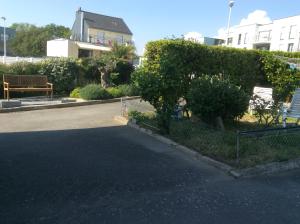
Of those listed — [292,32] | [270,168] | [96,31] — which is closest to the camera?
[270,168]

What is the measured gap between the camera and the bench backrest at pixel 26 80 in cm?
1264

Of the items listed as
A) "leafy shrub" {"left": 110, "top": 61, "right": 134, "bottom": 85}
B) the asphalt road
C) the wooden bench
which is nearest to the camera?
the asphalt road

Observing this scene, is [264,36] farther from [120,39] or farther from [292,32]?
[120,39]

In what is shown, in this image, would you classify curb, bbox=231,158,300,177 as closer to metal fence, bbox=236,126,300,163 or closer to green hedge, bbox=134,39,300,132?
metal fence, bbox=236,126,300,163

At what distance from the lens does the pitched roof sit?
187 ft

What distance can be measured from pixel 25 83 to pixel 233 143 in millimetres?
9932

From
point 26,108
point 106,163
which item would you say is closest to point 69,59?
point 26,108

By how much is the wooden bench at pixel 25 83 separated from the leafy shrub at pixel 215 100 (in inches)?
297

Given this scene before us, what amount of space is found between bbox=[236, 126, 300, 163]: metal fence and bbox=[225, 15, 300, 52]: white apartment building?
54842 mm

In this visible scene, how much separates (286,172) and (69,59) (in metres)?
12.8

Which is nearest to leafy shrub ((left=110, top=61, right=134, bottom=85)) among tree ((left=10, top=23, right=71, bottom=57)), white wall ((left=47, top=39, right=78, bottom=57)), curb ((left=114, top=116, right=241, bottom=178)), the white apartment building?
curb ((left=114, top=116, right=241, bottom=178))

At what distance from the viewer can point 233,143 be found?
6570 millimetres

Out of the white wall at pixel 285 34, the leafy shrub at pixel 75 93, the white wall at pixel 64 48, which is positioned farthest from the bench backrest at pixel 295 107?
the white wall at pixel 285 34

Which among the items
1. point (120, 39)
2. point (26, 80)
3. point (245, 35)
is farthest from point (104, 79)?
point (245, 35)
